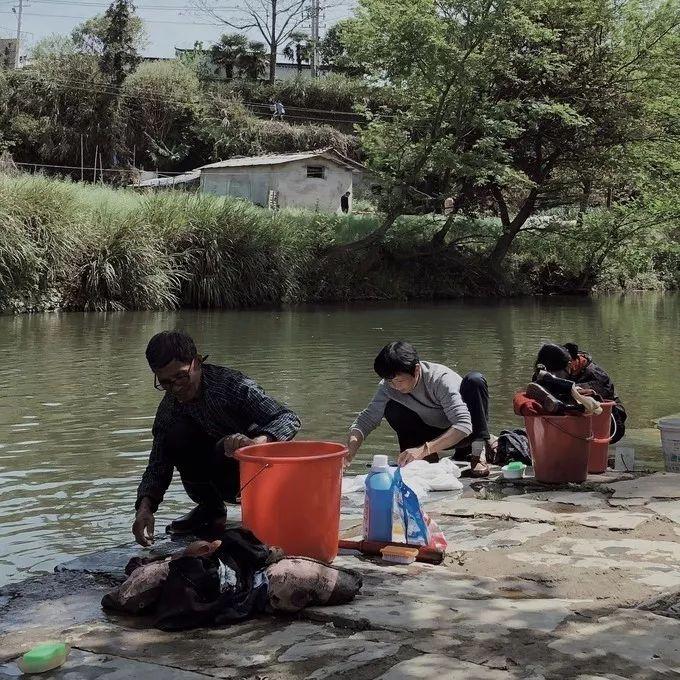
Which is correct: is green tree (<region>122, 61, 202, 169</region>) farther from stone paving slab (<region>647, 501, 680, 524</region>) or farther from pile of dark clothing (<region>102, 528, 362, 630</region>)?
pile of dark clothing (<region>102, 528, 362, 630</region>)

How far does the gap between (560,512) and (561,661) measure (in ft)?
8.19

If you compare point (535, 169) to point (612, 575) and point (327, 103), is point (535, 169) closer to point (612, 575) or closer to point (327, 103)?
point (327, 103)

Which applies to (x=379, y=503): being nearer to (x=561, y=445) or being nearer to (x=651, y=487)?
(x=561, y=445)

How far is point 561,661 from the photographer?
10.1ft

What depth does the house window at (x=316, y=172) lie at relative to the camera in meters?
39.9

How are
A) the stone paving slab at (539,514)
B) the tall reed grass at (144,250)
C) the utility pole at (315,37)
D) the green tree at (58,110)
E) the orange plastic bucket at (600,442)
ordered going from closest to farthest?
the stone paving slab at (539,514), the orange plastic bucket at (600,442), the tall reed grass at (144,250), the green tree at (58,110), the utility pole at (315,37)

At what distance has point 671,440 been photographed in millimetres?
6512

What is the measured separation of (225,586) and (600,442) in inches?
147

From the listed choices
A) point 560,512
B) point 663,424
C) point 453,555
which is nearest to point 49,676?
point 453,555

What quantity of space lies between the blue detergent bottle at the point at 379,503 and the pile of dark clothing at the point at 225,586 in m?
0.80

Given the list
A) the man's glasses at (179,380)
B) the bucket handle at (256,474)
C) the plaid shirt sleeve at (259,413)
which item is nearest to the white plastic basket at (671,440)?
the plaid shirt sleeve at (259,413)

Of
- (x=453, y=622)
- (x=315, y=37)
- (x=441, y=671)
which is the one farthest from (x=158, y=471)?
(x=315, y=37)

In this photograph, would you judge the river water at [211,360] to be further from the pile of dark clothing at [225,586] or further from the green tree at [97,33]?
the green tree at [97,33]

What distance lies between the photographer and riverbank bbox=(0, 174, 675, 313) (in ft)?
73.9
